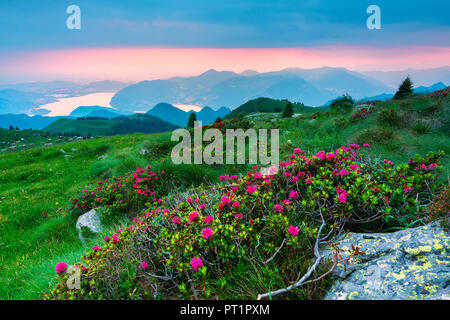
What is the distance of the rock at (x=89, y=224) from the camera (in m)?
5.30

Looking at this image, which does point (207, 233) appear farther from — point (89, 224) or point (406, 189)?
point (89, 224)

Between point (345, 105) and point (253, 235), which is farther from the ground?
point (345, 105)

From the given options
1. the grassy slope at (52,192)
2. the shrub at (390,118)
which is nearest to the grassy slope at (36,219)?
the grassy slope at (52,192)

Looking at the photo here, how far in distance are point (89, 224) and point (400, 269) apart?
19.9ft

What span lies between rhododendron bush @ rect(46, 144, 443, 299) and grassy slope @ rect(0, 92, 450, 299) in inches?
37.2

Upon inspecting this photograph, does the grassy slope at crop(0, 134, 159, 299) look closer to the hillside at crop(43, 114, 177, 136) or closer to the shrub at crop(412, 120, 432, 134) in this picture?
the shrub at crop(412, 120, 432, 134)

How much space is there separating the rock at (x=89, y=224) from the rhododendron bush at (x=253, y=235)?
105 inches

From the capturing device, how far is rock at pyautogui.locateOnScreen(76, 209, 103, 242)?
530 centimetres

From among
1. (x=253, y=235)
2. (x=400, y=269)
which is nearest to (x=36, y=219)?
(x=253, y=235)

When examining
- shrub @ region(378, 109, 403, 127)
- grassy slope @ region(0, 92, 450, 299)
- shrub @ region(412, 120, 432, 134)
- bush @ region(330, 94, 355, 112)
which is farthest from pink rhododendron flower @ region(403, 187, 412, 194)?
bush @ region(330, 94, 355, 112)

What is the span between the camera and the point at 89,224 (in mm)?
5535

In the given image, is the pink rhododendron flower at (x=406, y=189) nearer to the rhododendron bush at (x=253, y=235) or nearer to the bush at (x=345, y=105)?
the rhododendron bush at (x=253, y=235)

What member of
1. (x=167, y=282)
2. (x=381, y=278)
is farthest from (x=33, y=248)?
(x=381, y=278)
